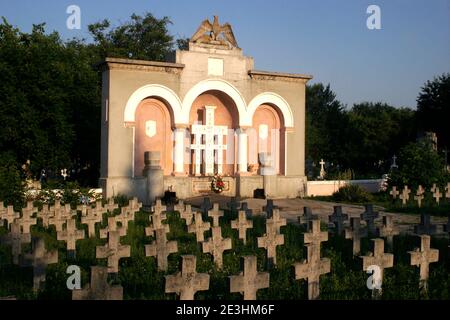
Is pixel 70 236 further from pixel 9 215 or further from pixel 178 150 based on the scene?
pixel 178 150

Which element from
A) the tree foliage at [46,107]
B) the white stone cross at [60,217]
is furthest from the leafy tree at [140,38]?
the white stone cross at [60,217]

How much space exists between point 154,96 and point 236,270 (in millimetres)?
11798

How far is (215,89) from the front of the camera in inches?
751

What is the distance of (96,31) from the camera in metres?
34.8

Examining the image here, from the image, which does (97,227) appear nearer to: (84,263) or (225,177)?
(84,263)

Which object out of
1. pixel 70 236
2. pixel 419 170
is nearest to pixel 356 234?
pixel 70 236

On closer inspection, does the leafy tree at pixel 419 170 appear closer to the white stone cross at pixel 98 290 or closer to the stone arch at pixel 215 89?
the stone arch at pixel 215 89

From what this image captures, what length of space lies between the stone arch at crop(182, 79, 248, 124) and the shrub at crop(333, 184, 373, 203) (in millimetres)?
4479

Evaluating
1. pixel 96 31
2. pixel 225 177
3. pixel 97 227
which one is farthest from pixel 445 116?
pixel 97 227

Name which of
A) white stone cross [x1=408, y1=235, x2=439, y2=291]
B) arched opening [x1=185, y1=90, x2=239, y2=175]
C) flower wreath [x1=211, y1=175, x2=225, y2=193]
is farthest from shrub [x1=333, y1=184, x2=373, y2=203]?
white stone cross [x1=408, y1=235, x2=439, y2=291]

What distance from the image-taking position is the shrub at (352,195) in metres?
18.5

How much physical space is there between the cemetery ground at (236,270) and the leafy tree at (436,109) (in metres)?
22.3

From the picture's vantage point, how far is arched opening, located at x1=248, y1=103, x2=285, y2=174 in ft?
66.7
